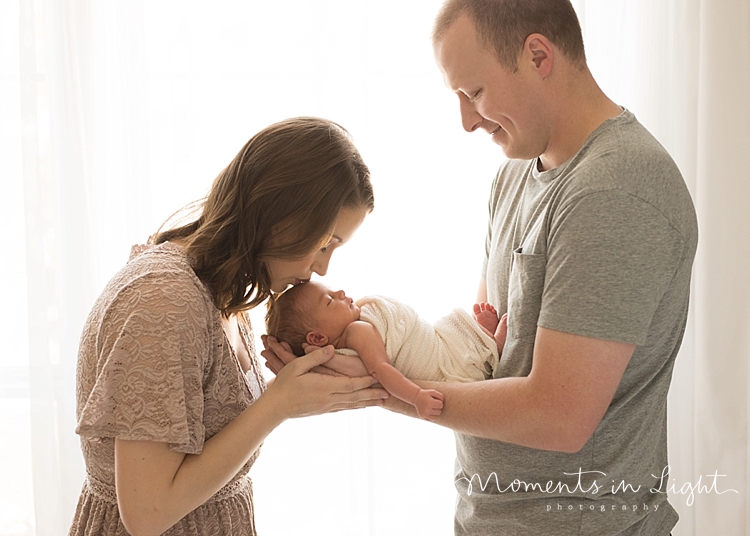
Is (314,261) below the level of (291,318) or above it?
above

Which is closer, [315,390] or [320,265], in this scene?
[315,390]

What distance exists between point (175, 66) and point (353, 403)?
1703 mm

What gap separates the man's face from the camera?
4.96 feet

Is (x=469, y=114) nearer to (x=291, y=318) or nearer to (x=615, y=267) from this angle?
(x=615, y=267)

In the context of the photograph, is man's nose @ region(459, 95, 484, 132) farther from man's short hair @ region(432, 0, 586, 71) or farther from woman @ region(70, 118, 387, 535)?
woman @ region(70, 118, 387, 535)

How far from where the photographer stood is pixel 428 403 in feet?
5.28

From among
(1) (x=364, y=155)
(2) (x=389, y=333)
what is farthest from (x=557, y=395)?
(1) (x=364, y=155)

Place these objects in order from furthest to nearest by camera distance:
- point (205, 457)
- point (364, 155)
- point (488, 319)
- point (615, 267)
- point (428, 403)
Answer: point (364, 155), point (488, 319), point (428, 403), point (205, 457), point (615, 267)

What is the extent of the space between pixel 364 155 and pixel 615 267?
154cm

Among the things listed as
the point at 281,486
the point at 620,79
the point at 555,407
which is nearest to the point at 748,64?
the point at 620,79

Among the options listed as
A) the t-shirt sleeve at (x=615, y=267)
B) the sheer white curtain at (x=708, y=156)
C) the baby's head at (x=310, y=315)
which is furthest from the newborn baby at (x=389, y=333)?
the sheer white curtain at (x=708, y=156)

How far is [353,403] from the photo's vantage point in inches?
66.8

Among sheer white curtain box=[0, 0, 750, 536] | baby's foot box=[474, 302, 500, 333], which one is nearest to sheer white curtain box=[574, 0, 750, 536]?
sheer white curtain box=[0, 0, 750, 536]

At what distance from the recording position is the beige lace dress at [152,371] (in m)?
1.36
